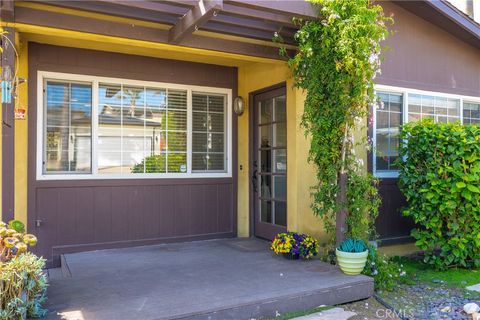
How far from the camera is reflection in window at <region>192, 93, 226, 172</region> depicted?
595 cm

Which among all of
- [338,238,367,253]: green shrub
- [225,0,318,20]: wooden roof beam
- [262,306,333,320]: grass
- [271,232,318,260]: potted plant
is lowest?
[262,306,333,320]: grass

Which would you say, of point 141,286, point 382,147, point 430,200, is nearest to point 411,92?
point 382,147

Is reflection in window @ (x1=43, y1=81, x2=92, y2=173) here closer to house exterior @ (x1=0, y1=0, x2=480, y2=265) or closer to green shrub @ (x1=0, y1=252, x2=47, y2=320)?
house exterior @ (x1=0, y1=0, x2=480, y2=265)

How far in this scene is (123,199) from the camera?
5363 millimetres

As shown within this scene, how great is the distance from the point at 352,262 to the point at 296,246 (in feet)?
2.48

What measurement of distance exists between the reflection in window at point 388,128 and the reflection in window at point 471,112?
5.03ft

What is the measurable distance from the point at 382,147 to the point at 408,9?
2100 mm

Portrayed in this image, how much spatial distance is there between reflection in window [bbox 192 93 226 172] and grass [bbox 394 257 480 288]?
2.90 m

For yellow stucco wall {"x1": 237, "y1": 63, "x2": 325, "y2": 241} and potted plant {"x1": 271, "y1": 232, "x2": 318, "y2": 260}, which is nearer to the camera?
potted plant {"x1": 271, "y1": 232, "x2": 318, "y2": 260}

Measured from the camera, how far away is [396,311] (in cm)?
371

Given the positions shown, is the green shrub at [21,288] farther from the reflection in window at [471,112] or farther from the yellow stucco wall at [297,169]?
the reflection in window at [471,112]

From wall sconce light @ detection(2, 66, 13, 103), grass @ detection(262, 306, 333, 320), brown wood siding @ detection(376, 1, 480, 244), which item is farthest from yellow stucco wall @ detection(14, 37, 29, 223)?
brown wood siding @ detection(376, 1, 480, 244)

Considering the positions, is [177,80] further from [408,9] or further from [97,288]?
[408,9]

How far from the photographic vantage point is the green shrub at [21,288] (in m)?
2.87
